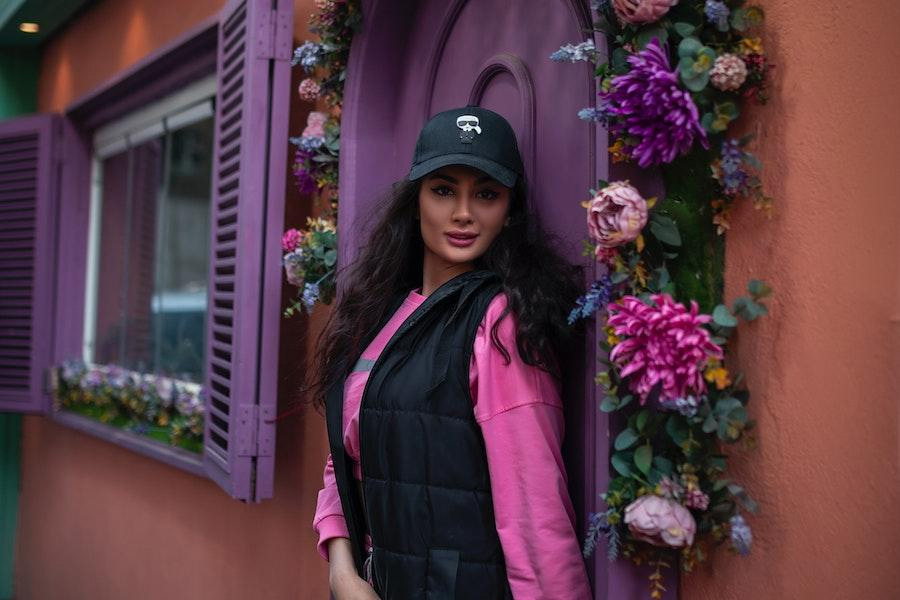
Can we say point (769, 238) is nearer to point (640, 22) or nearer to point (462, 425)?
point (640, 22)

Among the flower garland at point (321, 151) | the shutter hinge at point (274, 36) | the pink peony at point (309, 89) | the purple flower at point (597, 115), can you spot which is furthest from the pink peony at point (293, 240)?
the purple flower at point (597, 115)

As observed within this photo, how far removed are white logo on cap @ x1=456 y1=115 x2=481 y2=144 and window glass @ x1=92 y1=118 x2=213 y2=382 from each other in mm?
2900

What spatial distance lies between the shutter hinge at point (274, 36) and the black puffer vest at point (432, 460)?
139 centimetres

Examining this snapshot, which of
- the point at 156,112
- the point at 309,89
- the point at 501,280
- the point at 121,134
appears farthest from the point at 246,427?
the point at 121,134

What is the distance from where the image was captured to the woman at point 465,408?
1685mm

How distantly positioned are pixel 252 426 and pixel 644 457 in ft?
5.32

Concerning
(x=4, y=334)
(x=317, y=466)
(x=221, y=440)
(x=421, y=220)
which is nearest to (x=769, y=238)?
(x=421, y=220)

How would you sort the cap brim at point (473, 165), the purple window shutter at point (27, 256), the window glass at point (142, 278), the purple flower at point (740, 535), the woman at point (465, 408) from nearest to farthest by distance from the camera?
the purple flower at point (740, 535) → the woman at point (465, 408) → the cap brim at point (473, 165) → the window glass at point (142, 278) → the purple window shutter at point (27, 256)

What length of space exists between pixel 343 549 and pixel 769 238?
1193mm

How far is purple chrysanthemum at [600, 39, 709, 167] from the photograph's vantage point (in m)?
1.46

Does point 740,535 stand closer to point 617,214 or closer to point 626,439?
point 626,439

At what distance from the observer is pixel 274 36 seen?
297 centimetres

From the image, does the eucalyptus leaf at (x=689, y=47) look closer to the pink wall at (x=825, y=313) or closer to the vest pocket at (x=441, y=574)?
the pink wall at (x=825, y=313)

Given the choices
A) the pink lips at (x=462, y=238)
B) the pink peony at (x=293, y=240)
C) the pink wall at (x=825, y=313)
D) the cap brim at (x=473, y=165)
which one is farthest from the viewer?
the pink peony at (x=293, y=240)
